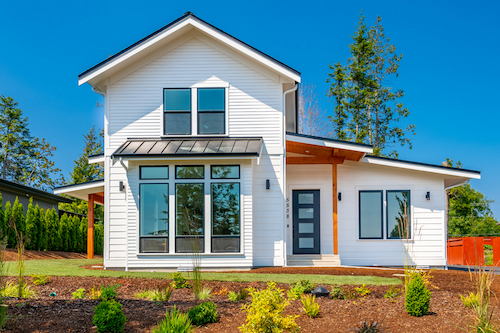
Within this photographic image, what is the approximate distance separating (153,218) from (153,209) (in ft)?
0.72

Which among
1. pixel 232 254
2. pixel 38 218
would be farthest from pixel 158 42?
pixel 38 218

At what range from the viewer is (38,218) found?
56.1 ft

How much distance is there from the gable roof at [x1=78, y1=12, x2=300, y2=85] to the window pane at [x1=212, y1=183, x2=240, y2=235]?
3.21m

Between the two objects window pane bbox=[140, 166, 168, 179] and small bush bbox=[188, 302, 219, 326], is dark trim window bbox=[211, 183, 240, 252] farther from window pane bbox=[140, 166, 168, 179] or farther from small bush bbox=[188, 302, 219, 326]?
small bush bbox=[188, 302, 219, 326]

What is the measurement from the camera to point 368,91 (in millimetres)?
24656

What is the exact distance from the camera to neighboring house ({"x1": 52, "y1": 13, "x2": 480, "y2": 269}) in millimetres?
10773

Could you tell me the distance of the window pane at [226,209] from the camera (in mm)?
10742

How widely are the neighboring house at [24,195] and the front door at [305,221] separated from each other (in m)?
11.8

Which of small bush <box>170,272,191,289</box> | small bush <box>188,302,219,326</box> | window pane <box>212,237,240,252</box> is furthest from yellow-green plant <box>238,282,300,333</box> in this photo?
window pane <box>212,237,240,252</box>

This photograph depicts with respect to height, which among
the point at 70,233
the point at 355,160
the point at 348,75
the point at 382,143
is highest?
the point at 348,75

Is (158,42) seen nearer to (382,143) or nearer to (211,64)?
(211,64)

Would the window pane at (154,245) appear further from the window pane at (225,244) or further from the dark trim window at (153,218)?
the window pane at (225,244)

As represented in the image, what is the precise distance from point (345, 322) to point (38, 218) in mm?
15059

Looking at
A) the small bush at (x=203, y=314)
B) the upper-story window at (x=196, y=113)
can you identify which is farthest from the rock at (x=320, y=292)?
the upper-story window at (x=196, y=113)
